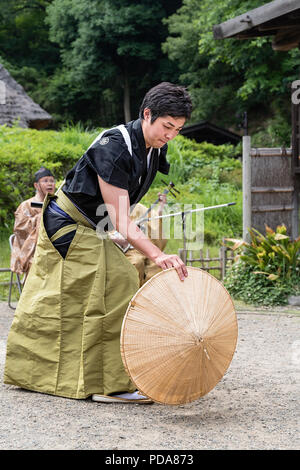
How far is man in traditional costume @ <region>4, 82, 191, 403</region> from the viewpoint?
3523 millimetres

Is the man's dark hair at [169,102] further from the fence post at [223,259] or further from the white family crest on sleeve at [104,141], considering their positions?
the fence post at [223,259]

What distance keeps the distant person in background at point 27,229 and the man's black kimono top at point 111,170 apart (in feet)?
9.35

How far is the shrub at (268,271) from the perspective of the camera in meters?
7.17

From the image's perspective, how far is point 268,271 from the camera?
7.34 meters

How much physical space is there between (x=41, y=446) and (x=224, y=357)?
1.05 meters

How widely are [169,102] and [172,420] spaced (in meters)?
1.59

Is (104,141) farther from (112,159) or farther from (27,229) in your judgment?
(27,229)

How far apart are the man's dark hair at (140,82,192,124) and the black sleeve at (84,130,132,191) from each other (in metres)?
0.23

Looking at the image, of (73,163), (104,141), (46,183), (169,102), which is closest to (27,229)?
(46,183)

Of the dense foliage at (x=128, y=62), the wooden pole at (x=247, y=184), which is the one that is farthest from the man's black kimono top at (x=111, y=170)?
the dense foliage at (x=128, y=62)

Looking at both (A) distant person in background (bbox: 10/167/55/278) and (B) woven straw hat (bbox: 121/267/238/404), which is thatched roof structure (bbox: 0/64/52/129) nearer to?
(A) distant person in background (bbox: 10/167/55/278)

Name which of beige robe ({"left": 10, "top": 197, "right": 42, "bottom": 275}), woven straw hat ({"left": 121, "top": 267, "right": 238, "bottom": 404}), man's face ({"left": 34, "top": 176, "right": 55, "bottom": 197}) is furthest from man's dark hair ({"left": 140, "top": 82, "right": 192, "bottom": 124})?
beige robe ({"left": 10, "top": 197, "right": 42, "bottom": 275})

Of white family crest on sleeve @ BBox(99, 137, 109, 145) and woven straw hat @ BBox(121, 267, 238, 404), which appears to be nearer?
woven straw hat @ BBox(121, 267, 238, 404)

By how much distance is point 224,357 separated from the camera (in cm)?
340
